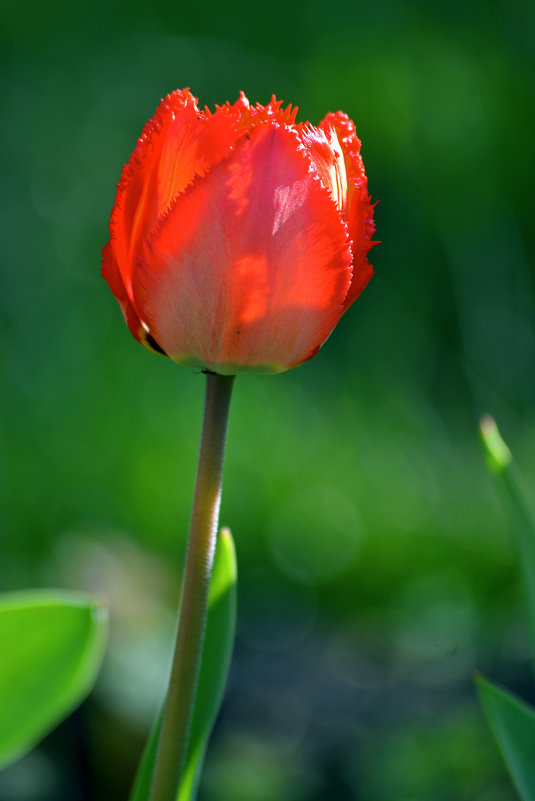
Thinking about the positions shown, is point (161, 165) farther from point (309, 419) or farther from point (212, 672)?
point (309, 419)

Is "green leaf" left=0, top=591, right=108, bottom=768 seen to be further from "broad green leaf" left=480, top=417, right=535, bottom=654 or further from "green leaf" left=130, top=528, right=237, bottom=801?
"broad green leaf" left=480, top=417, right=535, bottom=654

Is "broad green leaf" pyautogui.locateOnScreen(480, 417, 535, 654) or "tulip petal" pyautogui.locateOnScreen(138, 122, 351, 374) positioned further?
"broad green leaf" pyautogui.locateOnScreen(480, 417, 535, 654)

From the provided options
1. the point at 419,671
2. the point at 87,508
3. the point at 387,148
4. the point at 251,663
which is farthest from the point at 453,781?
the point at 387,148

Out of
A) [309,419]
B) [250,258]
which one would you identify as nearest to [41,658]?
[250,258]

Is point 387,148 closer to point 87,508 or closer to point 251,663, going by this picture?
point 87,508

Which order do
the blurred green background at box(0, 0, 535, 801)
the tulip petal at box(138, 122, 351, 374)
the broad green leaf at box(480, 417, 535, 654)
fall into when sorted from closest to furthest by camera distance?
the tulip petal at box(138, 122, 351, 374) → the broad green leaf at box(480, 417, 535, 654) → the blurred green background at box(0, 0, 535, 801)

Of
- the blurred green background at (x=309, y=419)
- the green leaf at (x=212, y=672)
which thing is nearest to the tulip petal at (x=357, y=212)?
the green leaf at (x=212, y=672)

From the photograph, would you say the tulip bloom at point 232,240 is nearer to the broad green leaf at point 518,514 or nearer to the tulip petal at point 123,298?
the tulip petal at point 123,298

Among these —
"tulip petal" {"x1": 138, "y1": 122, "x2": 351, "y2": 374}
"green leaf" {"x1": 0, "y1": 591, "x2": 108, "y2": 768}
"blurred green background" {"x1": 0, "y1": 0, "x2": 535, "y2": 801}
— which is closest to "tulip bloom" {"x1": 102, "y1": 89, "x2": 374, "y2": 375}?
"tulip petal" {"x1": 138, "y1": 122, "x2": 351, "y2": 374}
